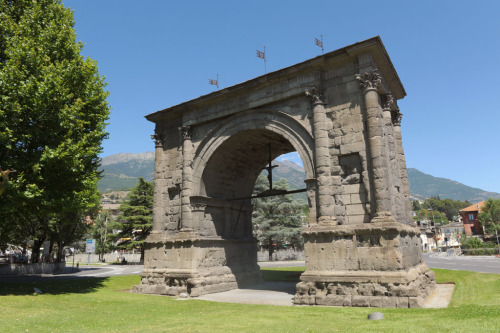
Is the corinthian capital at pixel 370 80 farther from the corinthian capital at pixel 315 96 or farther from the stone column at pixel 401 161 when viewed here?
the stone column at pixel 401 161

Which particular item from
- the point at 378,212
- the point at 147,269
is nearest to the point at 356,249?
the point at 378,212

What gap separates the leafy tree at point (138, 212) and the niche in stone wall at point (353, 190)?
96.7ft

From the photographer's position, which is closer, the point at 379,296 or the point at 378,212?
the point at 379,296

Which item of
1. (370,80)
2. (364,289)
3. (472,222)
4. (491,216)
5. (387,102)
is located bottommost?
(364,289)

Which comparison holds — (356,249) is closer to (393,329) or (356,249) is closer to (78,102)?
(393,329)

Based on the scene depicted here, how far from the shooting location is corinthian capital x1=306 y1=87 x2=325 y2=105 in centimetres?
1290

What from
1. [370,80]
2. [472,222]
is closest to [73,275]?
[370,80]

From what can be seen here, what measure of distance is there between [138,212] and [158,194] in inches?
948

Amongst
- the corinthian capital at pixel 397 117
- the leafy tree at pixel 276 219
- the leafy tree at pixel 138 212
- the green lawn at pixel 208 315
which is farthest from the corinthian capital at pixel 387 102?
the leafy tree at pixel 138 212

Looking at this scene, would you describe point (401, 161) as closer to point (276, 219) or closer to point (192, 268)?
point (192, 268)

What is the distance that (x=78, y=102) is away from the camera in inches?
530

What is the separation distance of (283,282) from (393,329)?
12.5 meters

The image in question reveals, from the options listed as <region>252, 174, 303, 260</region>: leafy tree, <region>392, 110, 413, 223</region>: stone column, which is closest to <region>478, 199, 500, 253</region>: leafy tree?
<region>252, 174, 303, 260</region>: leafy tree

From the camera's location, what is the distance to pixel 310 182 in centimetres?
1261
